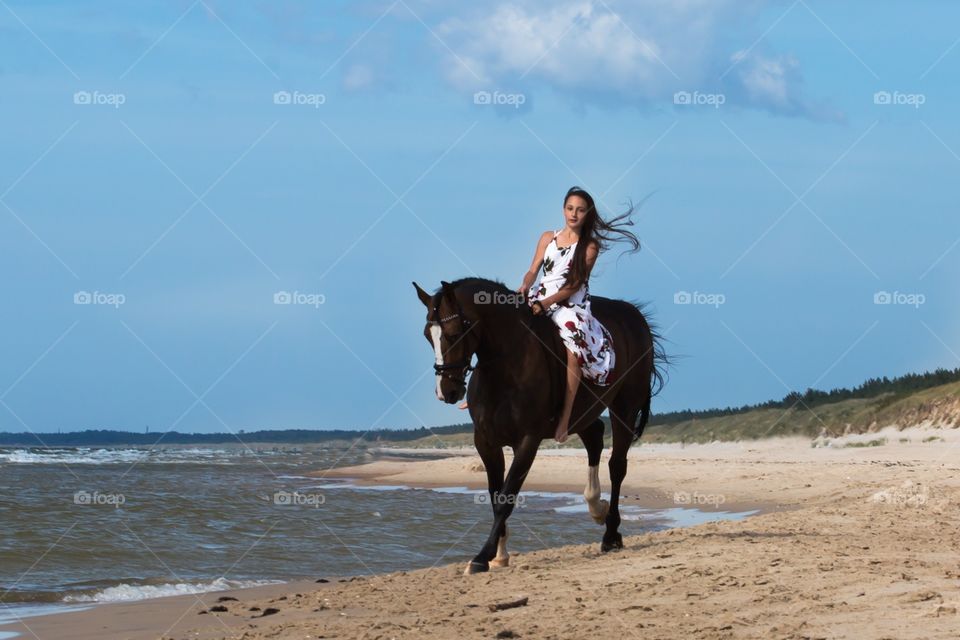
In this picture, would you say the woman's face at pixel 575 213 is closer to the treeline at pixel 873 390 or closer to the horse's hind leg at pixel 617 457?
the horse's hind leg at pixel 617 457

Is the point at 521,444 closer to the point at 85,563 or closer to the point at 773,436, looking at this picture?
the point at 85,563

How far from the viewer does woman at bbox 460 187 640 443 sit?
29.7 feet

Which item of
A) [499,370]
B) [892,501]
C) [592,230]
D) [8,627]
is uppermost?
[592,230]

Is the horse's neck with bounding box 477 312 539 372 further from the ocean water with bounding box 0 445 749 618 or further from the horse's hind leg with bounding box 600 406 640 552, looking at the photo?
the ocean water with bounding box 0 445 749 618

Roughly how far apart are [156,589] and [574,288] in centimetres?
496

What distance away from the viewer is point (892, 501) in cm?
1309

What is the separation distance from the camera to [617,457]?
10266mm

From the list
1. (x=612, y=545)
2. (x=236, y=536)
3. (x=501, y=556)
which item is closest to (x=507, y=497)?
(x=501, y=556)

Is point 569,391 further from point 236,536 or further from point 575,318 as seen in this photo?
point 236,536

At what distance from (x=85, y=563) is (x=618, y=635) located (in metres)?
8.55

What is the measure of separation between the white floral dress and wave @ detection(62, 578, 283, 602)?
13.4 feet

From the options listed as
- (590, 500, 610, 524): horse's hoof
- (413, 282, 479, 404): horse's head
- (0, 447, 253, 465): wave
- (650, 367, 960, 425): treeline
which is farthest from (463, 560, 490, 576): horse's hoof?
(0, 447, 253, 465): wave

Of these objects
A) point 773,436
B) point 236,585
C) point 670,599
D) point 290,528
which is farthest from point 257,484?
point 670,599

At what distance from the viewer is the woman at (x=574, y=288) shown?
9062mm
